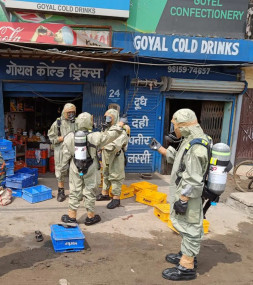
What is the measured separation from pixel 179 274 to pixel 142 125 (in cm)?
505

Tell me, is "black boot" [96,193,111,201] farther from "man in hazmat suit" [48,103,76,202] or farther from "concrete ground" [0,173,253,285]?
"man in hazmat suit" [48,103,76,202]

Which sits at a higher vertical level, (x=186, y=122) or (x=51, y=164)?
(x=186, y=122)

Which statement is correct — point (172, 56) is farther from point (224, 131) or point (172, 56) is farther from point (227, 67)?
point (224, 131)

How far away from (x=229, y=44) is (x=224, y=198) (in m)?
4.19

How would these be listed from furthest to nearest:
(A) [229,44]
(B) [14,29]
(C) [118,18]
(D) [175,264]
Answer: (A) [229,44] < (C) [118,18] < (B) [14,29] < (D) [175,264]

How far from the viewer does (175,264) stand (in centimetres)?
422

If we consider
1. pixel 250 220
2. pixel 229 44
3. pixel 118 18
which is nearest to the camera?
pixel 250 220

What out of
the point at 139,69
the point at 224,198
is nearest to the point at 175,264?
the point at 224,198

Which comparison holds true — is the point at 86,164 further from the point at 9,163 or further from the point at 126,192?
the point at 9,163

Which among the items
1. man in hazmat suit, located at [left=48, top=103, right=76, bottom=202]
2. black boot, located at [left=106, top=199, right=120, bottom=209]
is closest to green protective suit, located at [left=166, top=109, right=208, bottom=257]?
black boot, located at [left=106, top=199, right=120, bottom=209]

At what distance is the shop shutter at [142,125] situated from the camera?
8.23 m

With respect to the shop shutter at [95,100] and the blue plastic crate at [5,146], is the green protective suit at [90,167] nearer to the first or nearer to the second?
the blue plastic crate at [5,146]

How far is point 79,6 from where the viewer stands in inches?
284

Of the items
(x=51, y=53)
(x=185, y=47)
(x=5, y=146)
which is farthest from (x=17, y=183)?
(x=185, y=47)
